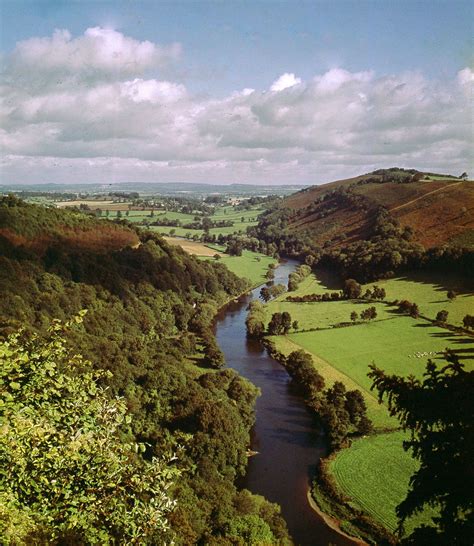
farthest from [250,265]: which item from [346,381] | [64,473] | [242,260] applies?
[64,473]

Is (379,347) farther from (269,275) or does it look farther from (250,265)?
(250,265)

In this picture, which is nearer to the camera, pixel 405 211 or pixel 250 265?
pixel 250 265

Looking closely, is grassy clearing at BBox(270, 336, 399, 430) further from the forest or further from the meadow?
the meadow

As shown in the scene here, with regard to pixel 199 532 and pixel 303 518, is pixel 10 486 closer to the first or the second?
pixel 199 532

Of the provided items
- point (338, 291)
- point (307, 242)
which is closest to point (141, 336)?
point (338, 291)

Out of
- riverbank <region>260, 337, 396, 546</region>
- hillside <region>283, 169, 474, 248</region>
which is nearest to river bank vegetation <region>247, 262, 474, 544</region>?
riverbank <region>260, 337, 396, 546</region>
